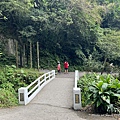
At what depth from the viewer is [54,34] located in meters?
23.4

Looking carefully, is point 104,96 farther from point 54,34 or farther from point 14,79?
point 54,34

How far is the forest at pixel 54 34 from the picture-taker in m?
20.3

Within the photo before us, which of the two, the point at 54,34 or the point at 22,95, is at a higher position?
the point at 54,34

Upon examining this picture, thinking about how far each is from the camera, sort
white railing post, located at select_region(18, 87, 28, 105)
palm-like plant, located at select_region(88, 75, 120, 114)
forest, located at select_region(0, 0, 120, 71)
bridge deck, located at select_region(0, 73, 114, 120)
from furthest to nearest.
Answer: forest, located at select_region(0, 0, 120, 71)
white railing post, located at select_region(18, 87, 28, 105)
palm-like plant, located at select_region(88, 75, 120, 114)
bridge deck, located at select_region(0, 73, 114, 120)

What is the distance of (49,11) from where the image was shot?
2222 centimetres

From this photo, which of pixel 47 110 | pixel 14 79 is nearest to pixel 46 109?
pixel 47 110

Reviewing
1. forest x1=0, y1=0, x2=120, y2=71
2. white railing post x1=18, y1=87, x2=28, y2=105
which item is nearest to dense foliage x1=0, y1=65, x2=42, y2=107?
white railing post x1=18, y1=87, x2=28, y2=105

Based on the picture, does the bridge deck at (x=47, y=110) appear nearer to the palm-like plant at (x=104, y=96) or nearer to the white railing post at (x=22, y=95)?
the white railing post at (x=22, y=95)

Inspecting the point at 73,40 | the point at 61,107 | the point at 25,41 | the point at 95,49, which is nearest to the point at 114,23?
the point at 95,49

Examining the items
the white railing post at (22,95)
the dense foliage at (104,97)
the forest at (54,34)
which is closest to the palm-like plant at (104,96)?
the dense foliage at (104,97)

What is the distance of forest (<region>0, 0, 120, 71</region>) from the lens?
2030 centimetres

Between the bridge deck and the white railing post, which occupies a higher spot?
the white railing post

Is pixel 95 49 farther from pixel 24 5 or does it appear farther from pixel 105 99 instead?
pixel 105 99

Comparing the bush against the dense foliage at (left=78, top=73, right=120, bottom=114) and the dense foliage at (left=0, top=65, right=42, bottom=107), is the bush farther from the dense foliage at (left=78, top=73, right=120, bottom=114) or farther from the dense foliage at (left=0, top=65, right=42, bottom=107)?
the dense foliage at (left=78, top=73, right=120, bottom=114)
